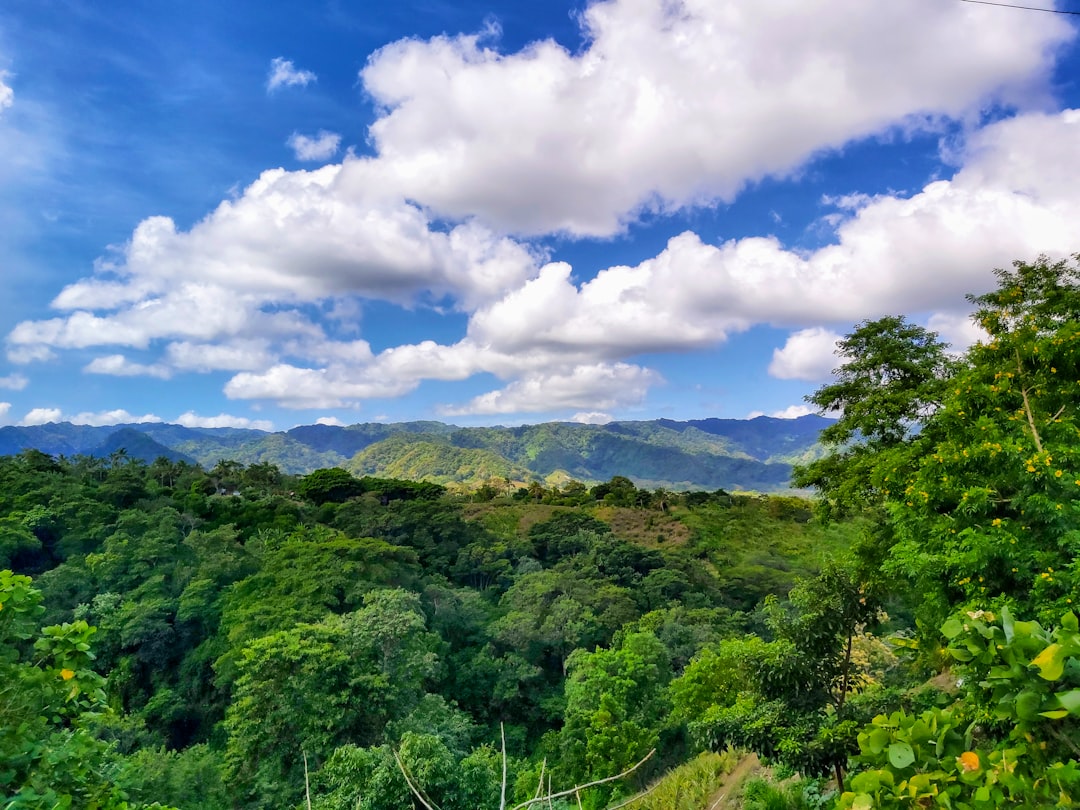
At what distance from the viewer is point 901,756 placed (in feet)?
5.05

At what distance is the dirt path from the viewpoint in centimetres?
1001

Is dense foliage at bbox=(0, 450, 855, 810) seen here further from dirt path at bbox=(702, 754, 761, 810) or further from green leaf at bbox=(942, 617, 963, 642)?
dirt path at bbox=(702, 754, 761, 810)

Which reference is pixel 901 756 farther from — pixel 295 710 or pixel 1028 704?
pixel 295 710

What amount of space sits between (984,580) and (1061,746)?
6.53 metres

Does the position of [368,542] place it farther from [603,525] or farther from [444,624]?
[603,525]

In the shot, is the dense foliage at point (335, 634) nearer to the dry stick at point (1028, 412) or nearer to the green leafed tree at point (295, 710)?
the green leafed tree at point (295, 710)

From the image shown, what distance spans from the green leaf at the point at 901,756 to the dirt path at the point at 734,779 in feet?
32.9

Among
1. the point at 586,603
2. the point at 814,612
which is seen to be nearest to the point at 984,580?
the point at 814,612

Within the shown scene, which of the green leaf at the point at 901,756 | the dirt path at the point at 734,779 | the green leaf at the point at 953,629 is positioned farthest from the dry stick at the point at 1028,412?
the dirt path at the point at 734,779

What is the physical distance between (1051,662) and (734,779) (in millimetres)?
11882

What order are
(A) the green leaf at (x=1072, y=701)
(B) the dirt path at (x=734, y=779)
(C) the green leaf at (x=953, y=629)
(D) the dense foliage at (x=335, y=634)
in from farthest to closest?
(D) the dense foliage at (x=335, y=634), (B) the dirt path at (x=734, y=779), (C) the green leaf at (x=953, y=629), (A) the green leaf at (x=1072, y=701)

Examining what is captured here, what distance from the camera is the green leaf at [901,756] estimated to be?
1530 mm

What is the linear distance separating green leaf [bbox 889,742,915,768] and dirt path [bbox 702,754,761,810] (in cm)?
1003

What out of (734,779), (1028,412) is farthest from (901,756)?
(734,779)
